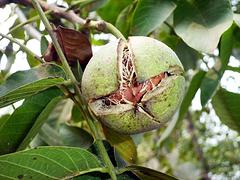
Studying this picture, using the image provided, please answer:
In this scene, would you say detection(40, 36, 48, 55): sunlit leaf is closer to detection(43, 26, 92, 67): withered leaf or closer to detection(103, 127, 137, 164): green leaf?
detection(43, 26, 92, 67): withered leaf

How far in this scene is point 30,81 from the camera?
1.02 meters

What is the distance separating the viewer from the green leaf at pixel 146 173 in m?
0.96

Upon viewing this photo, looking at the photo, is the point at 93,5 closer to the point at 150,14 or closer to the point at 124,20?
the point at 124,20

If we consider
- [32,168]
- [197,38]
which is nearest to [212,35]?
[197,38]

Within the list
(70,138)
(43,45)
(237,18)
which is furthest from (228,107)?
(43,45)

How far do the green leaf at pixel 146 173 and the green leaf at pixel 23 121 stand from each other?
240 mm

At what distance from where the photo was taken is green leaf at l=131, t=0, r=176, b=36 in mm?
1206

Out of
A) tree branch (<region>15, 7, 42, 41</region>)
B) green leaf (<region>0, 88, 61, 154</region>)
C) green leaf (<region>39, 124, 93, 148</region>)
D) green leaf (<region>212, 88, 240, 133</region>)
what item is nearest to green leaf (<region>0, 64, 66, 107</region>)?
green leaf (<region>0, 88, 61, 154</region>)

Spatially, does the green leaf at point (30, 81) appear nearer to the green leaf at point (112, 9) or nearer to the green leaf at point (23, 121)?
the green leaf at point (23, 121)

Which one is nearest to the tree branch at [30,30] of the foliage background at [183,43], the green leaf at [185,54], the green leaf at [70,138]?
the foliage background at [183,43]

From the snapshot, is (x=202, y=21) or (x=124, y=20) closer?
(x=202, y=21)

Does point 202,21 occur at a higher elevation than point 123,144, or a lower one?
higher

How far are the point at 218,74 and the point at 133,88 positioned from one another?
526 mm

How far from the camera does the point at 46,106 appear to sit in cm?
107
